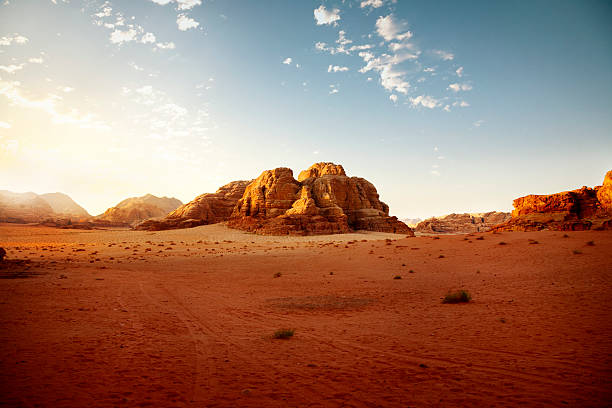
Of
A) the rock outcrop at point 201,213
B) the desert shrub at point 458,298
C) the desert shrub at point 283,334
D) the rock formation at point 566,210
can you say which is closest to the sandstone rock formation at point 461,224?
the rock outcrop at point 201,213

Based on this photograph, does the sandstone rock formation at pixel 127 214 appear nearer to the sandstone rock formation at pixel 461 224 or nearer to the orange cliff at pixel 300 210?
the orange cliff at pixel 300 210

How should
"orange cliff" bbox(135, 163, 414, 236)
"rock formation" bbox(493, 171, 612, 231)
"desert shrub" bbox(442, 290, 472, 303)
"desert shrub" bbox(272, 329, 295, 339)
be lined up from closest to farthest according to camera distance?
"desert shrub" bbox(272, 329, 295, 339) < "desert shrub" bbox(442, 290, 472, 303) < "rock formation" bbox(493, 171, 612, 231) < "orange cliff" bbox(135, 163, 414, 236)

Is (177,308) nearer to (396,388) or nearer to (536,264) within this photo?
(396,388)

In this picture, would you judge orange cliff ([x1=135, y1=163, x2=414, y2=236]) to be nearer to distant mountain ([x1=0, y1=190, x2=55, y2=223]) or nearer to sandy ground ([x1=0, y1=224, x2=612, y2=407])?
sandy ground ([x1=0, y1=224, x2=612, y2=407])

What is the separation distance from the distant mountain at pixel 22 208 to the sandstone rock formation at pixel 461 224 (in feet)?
368

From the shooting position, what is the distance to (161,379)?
4.23 m

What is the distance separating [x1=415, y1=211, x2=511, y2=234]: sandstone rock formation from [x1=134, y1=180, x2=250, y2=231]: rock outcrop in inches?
2047

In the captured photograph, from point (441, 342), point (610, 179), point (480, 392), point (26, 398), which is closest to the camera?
point (26, 398)

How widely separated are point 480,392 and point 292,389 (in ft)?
8.41

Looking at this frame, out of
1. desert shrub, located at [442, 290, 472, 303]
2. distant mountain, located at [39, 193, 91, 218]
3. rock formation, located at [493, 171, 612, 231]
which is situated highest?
distant mountain, located at [39, 193, 91, 218]

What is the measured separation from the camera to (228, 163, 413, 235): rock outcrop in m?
46.8

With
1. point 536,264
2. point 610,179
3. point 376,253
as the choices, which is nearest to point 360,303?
point 536,264

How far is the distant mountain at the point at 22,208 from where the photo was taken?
79062 mm

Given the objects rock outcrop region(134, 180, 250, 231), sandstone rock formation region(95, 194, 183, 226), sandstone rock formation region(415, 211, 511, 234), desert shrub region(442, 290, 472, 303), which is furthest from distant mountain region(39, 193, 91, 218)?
desert shrub region(442, 290, 472, 303)
